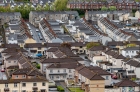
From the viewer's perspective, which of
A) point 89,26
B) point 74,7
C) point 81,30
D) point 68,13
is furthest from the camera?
point 74,7

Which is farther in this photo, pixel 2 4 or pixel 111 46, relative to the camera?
pixel 2 4

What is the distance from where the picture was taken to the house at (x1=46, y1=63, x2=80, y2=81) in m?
29.2

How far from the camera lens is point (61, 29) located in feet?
148

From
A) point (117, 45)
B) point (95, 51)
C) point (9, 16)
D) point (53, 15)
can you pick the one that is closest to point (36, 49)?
point (95, 51)

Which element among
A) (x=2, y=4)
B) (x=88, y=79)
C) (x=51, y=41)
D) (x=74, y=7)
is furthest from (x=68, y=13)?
(x=88, y=79)

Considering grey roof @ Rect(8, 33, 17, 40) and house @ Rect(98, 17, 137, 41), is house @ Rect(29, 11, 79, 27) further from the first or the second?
grey roof @ Rect(8, 33, 17, 40)

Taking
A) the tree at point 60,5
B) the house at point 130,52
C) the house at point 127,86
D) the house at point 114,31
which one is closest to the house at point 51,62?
the house at point 130,52

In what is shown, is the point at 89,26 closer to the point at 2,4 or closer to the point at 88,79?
the point at 2,4

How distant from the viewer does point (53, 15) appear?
53.6 metres

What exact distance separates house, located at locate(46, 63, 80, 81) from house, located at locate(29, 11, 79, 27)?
2280 centimetres

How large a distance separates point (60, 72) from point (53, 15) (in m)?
24.6

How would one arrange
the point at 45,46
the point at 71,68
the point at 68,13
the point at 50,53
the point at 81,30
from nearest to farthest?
the point at 71,68 < the point at 50,53 < the point at 45,46 < the point at 81,30 < the point at 68,13

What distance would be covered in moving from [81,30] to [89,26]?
2980 millimetres

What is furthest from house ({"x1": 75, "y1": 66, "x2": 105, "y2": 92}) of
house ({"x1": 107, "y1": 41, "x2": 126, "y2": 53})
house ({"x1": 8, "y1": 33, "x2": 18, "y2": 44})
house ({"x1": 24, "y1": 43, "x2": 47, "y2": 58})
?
house ({"x1": 8, "y1": 33, "x2": 18, "y2": 44})
